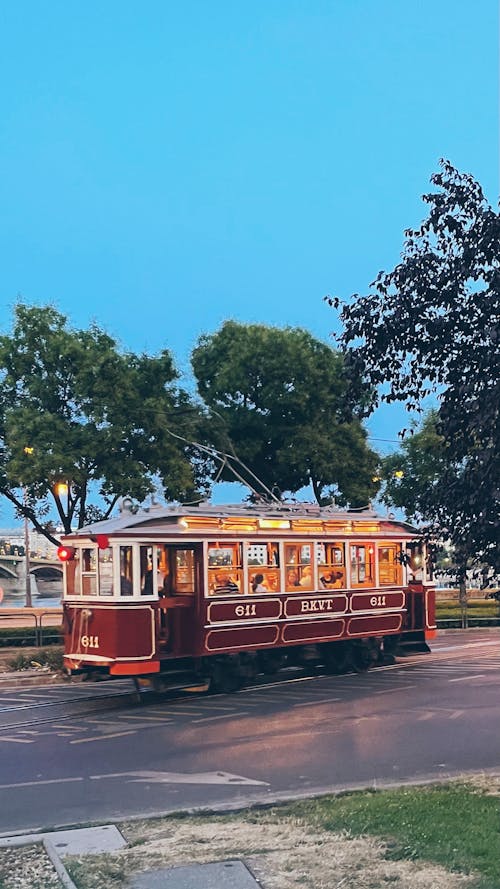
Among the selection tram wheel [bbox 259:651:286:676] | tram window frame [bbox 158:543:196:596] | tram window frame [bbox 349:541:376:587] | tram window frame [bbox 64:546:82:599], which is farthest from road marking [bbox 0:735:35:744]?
tram window frame [bbox 349:541:376:587]

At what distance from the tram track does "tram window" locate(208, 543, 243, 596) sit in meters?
1.91

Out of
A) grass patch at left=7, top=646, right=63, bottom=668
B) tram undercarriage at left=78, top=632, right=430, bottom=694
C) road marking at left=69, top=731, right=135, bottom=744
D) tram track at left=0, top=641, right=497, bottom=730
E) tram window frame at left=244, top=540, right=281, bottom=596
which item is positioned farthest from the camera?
grass patch at left=7, top=646, right=63, bottom=668

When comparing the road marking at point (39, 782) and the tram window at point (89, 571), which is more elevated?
the tram window at point (89, 571)

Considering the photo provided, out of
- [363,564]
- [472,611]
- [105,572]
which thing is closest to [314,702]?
[105,572]

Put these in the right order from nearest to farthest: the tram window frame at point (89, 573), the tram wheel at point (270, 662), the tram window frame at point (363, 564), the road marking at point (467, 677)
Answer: the tram window frame at point (89, 573) → the road marking at point (467, 677) → the tram wheel at point (270, 662) → the tram window frame at point (363, 564)

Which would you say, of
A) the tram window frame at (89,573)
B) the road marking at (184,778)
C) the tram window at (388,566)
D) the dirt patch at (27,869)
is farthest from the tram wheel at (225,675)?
the dirt patch at (27,869)

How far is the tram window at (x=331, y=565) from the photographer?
21.0m

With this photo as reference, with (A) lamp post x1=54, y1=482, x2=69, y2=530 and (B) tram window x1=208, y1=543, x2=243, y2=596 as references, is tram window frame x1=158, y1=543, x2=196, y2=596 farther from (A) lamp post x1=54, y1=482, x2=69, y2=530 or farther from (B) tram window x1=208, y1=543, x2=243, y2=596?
(A) lamp post x1=54, y1=482, x2=69, y2=530

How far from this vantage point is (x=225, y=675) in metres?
18.7

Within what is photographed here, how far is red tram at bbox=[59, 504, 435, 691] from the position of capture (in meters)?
17.3

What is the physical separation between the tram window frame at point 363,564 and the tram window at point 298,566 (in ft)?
4.49

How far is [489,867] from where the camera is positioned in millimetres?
6602

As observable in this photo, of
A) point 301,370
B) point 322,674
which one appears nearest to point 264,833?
point 322,674

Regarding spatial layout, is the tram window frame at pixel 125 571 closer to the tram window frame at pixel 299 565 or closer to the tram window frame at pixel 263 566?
the tram window frame at pixel 263 566
